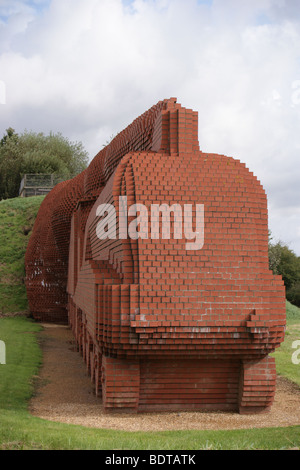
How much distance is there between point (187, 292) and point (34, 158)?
120ft

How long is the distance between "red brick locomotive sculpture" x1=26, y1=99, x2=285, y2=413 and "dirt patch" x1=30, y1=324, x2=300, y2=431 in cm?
27

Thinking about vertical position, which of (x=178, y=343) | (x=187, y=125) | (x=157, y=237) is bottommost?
(x=178, y=343)

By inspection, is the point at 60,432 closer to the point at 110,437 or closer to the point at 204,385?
the point at 110,437

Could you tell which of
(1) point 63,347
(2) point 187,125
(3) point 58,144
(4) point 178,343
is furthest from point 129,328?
(3) point 58,144

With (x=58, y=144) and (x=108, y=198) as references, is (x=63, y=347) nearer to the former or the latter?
(x=108, y=198)

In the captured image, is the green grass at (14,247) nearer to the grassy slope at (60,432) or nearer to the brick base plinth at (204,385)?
the grassy slope at (60,432)

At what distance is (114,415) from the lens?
7660 millimetres

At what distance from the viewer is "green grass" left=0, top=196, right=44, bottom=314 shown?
22688 millimetres

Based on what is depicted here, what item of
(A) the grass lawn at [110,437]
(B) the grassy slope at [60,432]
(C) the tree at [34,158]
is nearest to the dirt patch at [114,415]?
(B) the grassy slope at [60,432]

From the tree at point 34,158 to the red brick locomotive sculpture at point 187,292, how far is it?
33159 mm

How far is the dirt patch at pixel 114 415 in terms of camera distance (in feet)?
23.6

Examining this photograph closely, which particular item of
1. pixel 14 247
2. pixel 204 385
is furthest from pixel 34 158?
pixel 204 385

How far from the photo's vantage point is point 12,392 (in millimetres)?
9062

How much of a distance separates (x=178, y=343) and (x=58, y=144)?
1569 inches
